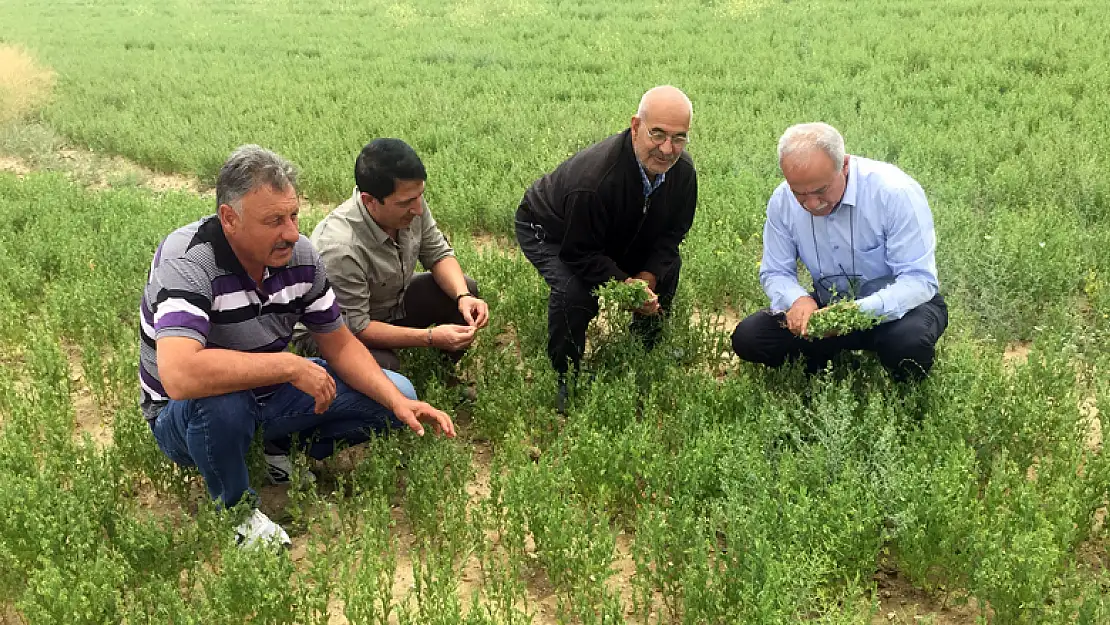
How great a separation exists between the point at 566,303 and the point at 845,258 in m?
1.40

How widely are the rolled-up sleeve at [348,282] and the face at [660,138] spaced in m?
1.45

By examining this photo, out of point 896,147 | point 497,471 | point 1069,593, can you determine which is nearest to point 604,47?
point 896,147

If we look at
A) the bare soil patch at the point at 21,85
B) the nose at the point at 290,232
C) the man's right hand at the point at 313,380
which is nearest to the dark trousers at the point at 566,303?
the man's right hand at the point at 313,380

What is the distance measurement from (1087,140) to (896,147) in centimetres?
151

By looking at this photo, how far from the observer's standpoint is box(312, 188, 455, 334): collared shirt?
160 inches

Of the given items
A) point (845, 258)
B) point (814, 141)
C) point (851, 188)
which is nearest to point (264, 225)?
point (814, 141)

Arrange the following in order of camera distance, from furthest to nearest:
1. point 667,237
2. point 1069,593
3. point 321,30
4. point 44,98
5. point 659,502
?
point 321,30 < point 44,98 < point 667,237 < point 659,502 < point 1069,593

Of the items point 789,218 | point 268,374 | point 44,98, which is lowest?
point 44,98

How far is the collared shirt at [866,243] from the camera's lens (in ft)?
12.9

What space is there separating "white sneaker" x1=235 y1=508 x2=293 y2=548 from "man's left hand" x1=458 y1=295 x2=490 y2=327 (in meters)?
1.39

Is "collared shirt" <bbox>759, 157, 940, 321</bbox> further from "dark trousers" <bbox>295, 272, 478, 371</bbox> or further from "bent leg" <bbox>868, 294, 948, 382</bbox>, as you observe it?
"dark trousers" <bbox>295, 272, 478, 371</bbox>

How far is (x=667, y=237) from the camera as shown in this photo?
4.59 meters

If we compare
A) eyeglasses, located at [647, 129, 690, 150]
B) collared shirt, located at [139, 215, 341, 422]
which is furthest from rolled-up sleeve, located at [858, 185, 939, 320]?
collared shirt, located at [139, 215, 341, 422]

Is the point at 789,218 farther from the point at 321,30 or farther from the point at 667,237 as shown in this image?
the point at 321,30
